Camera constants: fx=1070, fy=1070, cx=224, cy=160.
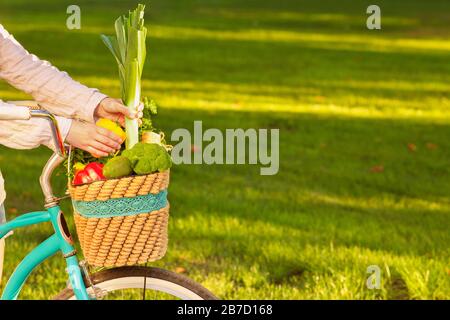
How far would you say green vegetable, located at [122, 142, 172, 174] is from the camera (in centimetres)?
302

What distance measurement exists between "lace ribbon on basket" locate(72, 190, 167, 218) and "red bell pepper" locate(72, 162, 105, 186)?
0.06 metres

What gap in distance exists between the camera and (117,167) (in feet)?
9.80

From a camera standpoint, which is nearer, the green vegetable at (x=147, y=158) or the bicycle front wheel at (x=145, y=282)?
the green vegetable at (x=147, y=158)

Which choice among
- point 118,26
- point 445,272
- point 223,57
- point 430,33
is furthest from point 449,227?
point 430,33

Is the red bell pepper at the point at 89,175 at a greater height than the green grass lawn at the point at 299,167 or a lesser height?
lesser

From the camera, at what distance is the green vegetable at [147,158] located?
3018mm

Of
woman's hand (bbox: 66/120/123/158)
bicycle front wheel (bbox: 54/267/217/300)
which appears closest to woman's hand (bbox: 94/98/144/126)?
woman's hand (bbox: 66/120/123/158)

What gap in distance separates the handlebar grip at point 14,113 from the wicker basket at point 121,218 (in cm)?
25

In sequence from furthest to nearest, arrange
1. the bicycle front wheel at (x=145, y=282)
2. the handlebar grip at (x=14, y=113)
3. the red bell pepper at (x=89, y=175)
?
the bicycle front wheel at (x=145, y=282) < the red bell pepper at (x=89, y=175) < the handlebar grip at (x=14, y=113)

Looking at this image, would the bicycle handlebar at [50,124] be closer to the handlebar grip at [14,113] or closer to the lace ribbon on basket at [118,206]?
the handlebar grip at [14,113]

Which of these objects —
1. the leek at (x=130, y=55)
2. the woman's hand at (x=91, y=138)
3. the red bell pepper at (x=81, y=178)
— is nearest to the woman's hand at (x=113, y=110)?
the leek at (x=130, y=55)

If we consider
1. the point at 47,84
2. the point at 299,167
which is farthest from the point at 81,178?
the point at 299,167

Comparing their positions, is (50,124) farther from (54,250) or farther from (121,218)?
(54,250)

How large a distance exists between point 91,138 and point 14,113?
0.82 feet
